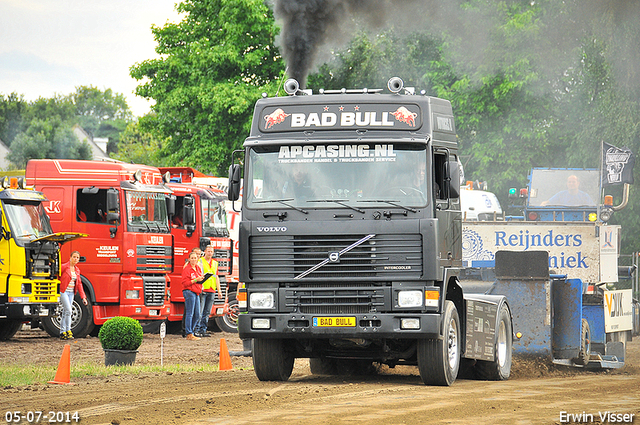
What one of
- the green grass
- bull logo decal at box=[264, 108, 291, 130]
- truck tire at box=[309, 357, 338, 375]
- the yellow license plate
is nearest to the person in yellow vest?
the green grass

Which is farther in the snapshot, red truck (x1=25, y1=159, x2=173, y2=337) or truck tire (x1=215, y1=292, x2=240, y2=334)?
truck tire (x1=215, y1=292, x2=240, y2=334)

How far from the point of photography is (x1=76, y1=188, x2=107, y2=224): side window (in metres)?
20.5

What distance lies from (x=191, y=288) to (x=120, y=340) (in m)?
6.04

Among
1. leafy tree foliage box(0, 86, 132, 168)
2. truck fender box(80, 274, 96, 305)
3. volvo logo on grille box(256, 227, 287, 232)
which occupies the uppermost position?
leafy tree foliage box(0, 86, 132, 168)

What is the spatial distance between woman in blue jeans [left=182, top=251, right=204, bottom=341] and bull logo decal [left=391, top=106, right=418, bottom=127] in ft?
32.5

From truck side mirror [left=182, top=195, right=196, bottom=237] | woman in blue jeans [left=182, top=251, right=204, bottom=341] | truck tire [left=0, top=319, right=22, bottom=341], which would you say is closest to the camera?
truck tire [left=0, top=319, right=22, bottom=341]

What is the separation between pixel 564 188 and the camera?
96.2 ft

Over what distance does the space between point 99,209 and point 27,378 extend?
8.22 meters

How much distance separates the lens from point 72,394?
35.3 ft

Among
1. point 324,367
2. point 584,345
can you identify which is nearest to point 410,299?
point 324,367

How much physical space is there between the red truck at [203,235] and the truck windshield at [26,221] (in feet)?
10.5

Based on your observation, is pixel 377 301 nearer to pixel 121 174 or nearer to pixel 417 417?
pixel 417 417

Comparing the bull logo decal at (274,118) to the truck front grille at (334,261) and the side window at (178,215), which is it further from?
the side window at (178,215)

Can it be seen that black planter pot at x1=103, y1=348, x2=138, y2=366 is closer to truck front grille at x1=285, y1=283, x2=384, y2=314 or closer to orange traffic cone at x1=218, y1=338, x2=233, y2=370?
orange traffic cone at x1=218, y1=338, x2=233, y2=370
